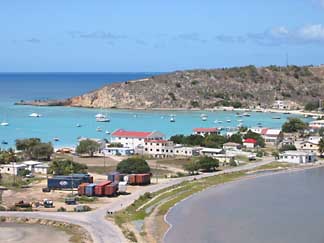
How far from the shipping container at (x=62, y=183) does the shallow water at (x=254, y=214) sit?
7.27m

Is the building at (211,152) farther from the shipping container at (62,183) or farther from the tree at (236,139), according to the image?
the shipping container at (62,183)

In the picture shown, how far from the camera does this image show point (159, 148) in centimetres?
5931

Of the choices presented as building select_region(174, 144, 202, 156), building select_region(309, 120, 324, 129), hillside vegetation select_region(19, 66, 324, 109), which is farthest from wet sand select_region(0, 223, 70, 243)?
hillside vegetation select_region(19, 66, 324, 109)

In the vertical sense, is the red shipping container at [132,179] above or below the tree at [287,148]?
below

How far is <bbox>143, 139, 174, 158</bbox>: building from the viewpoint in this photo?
192 feet

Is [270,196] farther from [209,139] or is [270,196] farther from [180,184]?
[209,139]

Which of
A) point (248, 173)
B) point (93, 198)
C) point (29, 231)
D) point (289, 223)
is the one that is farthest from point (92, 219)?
point (248, 173)

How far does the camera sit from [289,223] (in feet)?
104

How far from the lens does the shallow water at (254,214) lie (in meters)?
29.3

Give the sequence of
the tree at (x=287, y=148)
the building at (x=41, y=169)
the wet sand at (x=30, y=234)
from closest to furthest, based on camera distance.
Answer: the wet sand at (x=30, y=234)
the building at (x=41, y=169)
the tree at (x=287, y=148)

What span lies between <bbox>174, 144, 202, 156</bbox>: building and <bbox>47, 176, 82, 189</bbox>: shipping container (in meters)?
17.9

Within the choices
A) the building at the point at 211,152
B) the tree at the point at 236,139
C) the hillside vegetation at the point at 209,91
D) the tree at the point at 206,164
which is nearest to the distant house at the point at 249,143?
the tree at the point at 236,139

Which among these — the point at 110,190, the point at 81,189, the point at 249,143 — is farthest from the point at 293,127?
the point at 81,189

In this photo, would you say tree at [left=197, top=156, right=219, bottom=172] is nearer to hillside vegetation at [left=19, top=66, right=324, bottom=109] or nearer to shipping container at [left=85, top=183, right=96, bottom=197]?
shipping container at [left=85, top=183, right=96, bottom=197]
